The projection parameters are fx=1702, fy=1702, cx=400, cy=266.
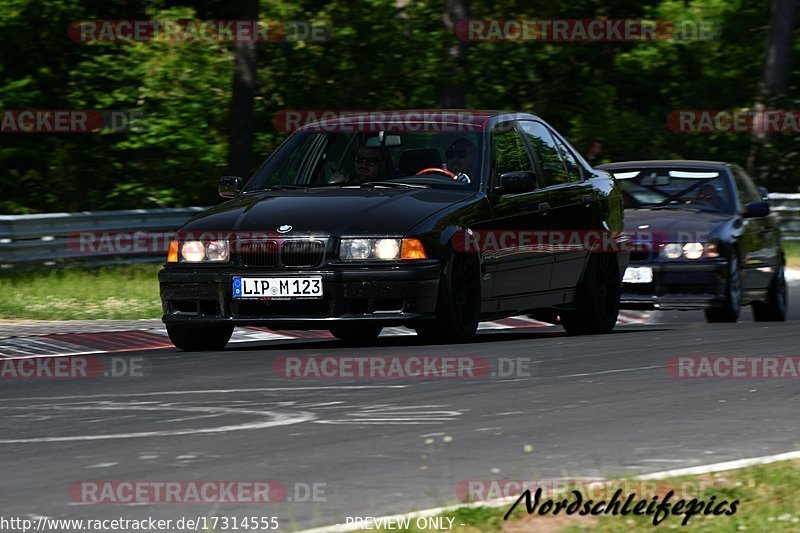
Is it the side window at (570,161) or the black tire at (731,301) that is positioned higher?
the side window at (570,161)

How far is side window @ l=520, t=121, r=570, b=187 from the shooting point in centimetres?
1283

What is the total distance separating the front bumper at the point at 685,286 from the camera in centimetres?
1545

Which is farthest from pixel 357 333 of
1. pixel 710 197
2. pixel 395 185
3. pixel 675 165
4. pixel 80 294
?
pixel 80 294

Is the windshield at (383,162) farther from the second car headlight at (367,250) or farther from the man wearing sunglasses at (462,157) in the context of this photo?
the second car headlight at (367,250)

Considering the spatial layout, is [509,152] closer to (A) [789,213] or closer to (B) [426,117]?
(B) [426,117]

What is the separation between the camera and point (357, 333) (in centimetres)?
1290

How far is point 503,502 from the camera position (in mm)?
5910

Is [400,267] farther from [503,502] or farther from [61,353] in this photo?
[503,502]

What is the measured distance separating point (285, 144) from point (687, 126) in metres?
Answer: 23.2

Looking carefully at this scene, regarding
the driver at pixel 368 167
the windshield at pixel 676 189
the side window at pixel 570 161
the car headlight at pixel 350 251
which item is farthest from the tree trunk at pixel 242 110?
the car headlight at pixel 350 251

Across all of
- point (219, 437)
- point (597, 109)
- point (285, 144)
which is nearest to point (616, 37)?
point (597, 109)

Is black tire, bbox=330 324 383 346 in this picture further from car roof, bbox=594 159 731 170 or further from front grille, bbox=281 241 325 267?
car roof, bbox=594 159 731 170

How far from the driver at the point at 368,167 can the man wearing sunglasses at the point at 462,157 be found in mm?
431

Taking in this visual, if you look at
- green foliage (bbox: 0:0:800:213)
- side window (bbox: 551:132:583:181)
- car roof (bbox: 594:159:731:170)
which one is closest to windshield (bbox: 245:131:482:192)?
side window (bbox: 551:132:583:181)
